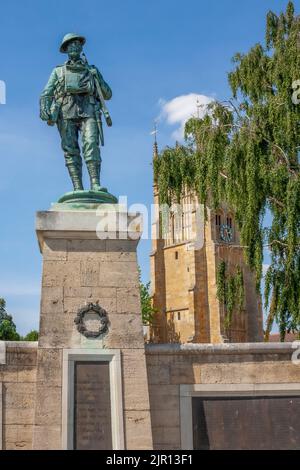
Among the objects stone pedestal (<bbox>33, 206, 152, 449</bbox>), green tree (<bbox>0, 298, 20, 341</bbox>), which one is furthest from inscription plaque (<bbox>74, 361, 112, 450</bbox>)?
green tree (<bbox>0, 298, 20, 341</bbox>)

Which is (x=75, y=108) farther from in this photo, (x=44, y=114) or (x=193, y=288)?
(x=193, y=288)

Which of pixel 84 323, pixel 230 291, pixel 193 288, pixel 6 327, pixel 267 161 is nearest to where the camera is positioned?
pixel 84 323

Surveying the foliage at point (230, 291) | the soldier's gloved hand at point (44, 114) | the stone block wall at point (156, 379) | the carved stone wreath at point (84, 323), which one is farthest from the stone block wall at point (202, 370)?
the foliage at point (230, 291)

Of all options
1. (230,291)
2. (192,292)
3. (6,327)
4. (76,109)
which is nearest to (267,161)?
(230,291)

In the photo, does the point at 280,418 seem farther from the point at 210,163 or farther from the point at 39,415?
the point at 210,163

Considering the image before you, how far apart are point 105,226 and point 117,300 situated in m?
0.92

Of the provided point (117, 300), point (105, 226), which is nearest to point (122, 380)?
point (117, 300)

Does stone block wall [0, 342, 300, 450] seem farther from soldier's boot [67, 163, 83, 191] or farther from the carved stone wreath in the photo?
soldier's boot [67, 163, 83, 191]

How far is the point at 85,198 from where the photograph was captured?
8.98m

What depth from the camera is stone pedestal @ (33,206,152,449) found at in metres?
8.12

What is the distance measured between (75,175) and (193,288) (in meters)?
46.4

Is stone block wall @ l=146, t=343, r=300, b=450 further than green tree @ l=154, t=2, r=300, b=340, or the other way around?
green tree @ l=154, t=2, r=300, b=340

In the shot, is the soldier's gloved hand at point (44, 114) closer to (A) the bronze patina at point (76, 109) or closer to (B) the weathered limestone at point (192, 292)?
(A) the bronze patina at point (76, 109)

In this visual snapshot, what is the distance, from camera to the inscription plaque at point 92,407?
8.05m
